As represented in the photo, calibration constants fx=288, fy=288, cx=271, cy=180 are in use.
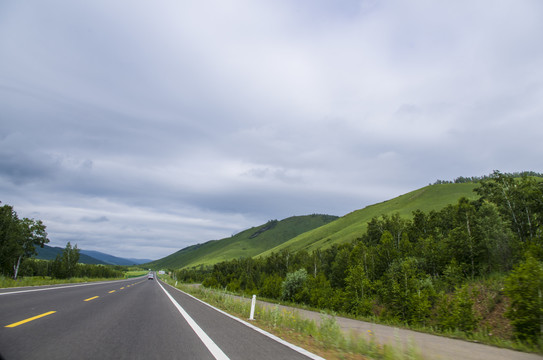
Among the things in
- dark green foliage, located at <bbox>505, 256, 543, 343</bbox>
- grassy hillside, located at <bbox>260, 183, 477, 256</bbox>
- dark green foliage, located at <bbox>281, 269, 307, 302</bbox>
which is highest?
grassy hillside, located at <bbox>260, 183, 477, 256</bbox>

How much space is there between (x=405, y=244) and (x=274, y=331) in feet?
205

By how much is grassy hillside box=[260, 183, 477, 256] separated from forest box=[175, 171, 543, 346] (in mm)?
68298

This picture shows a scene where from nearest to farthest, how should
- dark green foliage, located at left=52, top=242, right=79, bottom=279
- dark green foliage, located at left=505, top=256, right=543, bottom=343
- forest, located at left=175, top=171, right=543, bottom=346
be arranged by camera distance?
dark green foliage, located at left=505, top=256, right=543, bottom=343 < forest, located at left=175, top=171, right=543, bottom=346 < dark green foliage, located at left=52, top=242, right=79, bottom=279

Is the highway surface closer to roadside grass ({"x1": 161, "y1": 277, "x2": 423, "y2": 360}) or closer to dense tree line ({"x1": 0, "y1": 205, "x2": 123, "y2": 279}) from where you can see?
roadside grass ({"x1": 161, "y1": 277, "x2": 423, "y2": 360})

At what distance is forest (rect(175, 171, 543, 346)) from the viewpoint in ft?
88.5

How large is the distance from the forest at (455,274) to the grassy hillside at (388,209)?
6830 cm

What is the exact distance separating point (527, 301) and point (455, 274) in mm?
34580

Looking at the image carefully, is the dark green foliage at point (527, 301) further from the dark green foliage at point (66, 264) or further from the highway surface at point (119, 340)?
the dark green foliage at point (66, 264)

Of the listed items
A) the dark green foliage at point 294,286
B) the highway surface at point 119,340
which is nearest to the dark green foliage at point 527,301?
the highway surface at point 119,340

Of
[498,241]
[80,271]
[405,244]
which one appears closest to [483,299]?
[498,241]

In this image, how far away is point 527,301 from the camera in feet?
57.5

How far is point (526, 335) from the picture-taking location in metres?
16.8

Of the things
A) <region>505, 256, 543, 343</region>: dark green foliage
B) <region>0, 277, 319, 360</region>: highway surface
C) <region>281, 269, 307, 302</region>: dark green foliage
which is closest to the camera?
<region>0, 277, 319, 360</region>: highway surface

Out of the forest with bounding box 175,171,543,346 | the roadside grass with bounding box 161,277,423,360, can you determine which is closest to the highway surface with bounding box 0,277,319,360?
the roadside grass with bounding box 161,277,423,360
